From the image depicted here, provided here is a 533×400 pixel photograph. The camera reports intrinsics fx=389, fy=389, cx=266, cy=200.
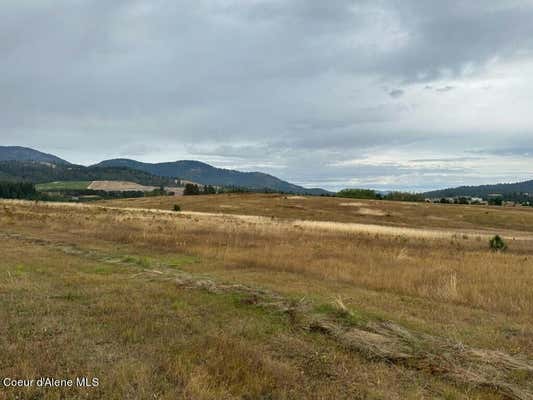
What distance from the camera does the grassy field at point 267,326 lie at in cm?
530

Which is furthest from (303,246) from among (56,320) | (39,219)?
(39,219)

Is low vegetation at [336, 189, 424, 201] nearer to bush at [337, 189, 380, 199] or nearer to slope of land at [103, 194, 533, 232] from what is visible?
bush at [337, 189, 380, 199]

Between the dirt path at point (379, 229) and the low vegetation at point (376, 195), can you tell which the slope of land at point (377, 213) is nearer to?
the dirt path at point (379, 229)

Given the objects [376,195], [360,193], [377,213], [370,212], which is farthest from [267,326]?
[376,195]

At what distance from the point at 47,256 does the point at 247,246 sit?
9205 millimetres

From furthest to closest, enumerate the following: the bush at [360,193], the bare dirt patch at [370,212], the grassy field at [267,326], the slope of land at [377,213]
A: the bush at [360,193] < the bare dirt patch at [370,212] < the slope of land at [377,213] < the grassy field at [267,326]

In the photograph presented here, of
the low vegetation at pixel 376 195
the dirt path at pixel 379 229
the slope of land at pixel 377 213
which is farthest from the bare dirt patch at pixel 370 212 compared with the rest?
the low vegetation at pixel 376 195

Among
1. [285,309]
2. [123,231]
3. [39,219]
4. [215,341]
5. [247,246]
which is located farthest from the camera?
[39,219]

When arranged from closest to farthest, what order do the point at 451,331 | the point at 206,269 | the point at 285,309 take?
the point at 451,331 < the point at 285,309 < the point at 206,269

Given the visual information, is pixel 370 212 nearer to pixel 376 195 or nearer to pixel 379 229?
pixel 379 229

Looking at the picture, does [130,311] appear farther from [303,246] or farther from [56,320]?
[303,246]

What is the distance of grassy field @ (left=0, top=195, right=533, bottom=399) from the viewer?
17.4 ft

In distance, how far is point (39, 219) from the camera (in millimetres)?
33594

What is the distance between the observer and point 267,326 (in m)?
7.79
